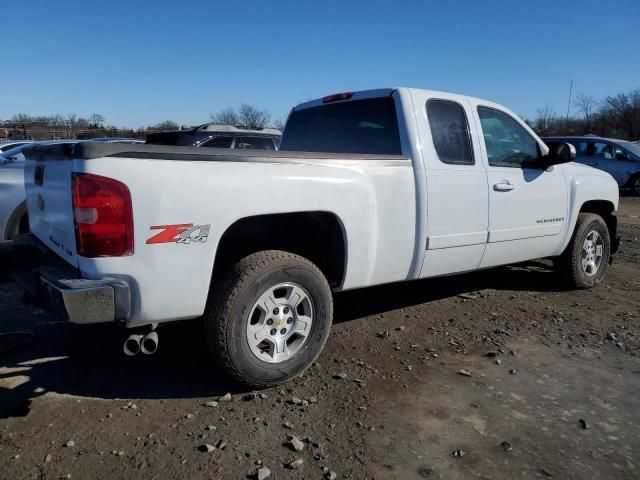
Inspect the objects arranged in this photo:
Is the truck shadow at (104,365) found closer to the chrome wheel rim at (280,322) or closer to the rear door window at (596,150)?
the chrome wheel rim at (280,322)

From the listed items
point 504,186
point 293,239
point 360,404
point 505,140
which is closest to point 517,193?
point 504,186

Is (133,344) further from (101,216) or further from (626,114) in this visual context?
(626,114)

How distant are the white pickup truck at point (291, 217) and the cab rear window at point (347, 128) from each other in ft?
0.05

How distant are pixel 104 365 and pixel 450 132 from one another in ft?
10.5

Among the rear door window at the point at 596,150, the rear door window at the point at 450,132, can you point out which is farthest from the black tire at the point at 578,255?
the rear door window at the point at 596,150

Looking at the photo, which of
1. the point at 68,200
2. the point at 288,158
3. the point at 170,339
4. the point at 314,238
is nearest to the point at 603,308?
the point at 314,238

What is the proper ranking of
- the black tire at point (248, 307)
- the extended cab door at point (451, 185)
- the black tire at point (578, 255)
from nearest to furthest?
the black tire at point (248, 307)
the extended cab door at point (451, 185)
the black tire at point (578, 255)

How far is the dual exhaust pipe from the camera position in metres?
2.87

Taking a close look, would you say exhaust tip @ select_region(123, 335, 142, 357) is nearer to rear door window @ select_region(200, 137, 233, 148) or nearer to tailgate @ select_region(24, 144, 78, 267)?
tailgate @ select_region(24, 144, 78, 267)

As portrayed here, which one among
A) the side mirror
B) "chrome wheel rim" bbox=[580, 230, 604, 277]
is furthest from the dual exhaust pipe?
"chrome wheel rim" bbox=[580, 230, 604, 277]

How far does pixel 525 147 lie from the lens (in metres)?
4.90

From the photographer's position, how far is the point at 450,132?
13.9ft

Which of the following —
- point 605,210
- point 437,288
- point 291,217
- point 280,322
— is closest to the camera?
point 280,322

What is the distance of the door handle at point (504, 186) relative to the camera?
438cm
